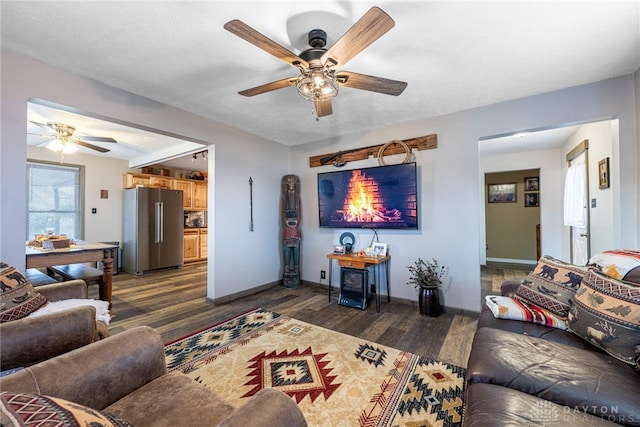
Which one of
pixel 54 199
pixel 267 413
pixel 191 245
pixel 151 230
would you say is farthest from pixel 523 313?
pixel 54 199

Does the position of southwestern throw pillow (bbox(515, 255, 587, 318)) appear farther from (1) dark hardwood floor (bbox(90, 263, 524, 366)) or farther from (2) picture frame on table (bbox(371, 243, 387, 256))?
(2) picture frame on table (bbox(371, 243, 387, 256))

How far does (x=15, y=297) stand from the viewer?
1642mm

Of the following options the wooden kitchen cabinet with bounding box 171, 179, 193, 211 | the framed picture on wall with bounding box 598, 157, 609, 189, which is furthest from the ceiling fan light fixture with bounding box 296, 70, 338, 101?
the wooden kitchen cabinet with bounding box 171, 179, 193, 211

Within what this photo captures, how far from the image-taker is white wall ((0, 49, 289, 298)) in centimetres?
198

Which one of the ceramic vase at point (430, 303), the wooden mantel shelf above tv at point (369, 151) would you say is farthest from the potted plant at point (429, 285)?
the wooden mantel shelf above tv at point (369, 151)

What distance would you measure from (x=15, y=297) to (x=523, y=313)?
3223mm

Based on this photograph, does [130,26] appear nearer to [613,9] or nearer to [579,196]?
[613,9]

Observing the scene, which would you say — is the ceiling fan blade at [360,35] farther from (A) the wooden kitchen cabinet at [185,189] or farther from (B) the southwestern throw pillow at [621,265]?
(A) the wooden kitchen cabinet at [185,189]

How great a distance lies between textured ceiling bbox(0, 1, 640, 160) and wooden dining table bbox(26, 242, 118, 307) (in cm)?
173

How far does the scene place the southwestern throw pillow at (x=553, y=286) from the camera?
1.69 metres

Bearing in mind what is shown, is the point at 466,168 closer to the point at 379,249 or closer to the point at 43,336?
the point at 379,249

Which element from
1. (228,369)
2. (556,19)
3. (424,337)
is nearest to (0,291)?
(228,369)

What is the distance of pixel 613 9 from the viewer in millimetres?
1580

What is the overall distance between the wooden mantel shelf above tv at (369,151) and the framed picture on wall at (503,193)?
3999mm
